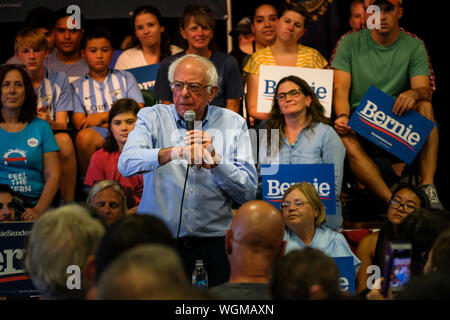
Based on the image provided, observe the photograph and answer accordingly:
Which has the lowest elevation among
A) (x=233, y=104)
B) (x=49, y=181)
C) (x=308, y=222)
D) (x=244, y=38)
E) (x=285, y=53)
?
(x=308, y=222)

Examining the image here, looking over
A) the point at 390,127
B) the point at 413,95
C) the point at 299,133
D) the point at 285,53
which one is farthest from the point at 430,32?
the point at 299,133

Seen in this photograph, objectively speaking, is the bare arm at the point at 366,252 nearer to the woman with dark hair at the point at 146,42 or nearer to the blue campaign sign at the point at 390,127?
the blue campaign sign at the point at 390,127

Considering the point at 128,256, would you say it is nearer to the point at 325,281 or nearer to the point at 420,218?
→ the point at 325,281

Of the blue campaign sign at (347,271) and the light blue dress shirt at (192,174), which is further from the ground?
the light blue dress shirt at (192,174)

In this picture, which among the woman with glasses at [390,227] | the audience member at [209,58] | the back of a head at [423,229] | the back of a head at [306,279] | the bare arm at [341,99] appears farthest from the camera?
the bare arm at [341,99]

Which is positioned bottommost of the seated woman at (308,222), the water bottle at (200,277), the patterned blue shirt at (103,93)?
the water bottle at (200,277)

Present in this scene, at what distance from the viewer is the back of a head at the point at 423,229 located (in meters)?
2.84

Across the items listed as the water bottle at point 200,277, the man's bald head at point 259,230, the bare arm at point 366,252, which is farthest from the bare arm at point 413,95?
the man's bald head at point 259,230

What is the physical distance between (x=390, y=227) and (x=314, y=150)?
804 millimetres

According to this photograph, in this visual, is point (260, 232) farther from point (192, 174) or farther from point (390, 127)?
point (390, 127)

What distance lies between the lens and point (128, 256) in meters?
1.43

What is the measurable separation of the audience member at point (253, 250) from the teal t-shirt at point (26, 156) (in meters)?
2.52

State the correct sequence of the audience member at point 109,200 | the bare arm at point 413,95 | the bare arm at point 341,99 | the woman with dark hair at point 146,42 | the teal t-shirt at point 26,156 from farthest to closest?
1. the woman with dark hair at point 146,42
2. the bare arm at point 341,99
3. the bare arm at point 413,95
4. the teal t-shirt at point 26,156
5. the audience member at point 109,200

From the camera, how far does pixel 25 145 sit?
437cm
